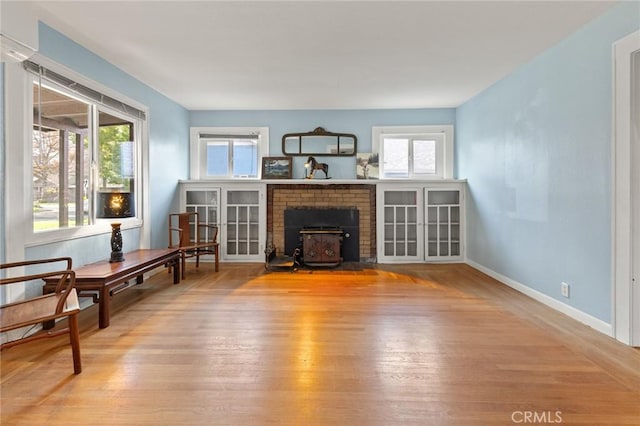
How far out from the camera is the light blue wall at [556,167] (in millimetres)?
2666

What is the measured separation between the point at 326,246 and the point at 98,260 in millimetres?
2973

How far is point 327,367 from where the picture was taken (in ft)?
7.01

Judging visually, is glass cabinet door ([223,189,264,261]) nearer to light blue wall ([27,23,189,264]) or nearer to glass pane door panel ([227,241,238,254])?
glass pane door panel ([227,241,238,254])

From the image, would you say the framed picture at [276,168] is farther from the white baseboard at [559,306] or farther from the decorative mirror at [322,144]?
the white baseboard at [559,306]

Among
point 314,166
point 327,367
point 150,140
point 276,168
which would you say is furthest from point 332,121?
point 327,367

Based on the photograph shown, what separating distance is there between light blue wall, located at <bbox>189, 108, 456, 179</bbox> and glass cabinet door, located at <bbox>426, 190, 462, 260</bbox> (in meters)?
1.31

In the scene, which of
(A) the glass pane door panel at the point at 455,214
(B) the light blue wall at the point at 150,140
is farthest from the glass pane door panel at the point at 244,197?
(A) the glass pane door panel at the point at 455,214

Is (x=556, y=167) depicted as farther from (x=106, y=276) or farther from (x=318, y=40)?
(x=106, y=276)

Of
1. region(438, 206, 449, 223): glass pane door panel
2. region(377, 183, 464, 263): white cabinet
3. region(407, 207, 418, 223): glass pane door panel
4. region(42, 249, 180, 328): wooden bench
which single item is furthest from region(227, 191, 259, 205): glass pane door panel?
region(438, 206, 449, 223): glass pane door panel

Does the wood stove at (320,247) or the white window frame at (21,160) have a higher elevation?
the white window frame at (21,160)

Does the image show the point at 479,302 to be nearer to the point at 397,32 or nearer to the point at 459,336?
the point at 459,336

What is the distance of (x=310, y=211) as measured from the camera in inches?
222

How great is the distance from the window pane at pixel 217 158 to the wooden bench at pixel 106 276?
2.30 metres

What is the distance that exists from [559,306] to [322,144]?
4.04 m
